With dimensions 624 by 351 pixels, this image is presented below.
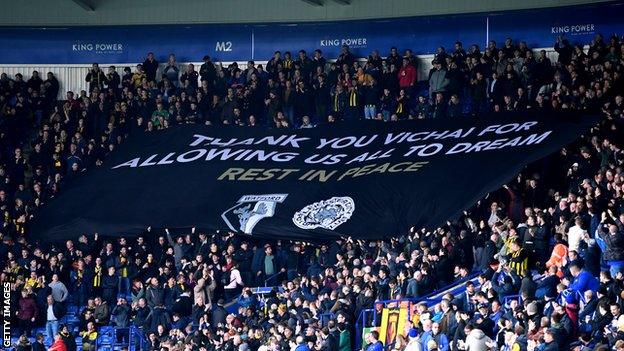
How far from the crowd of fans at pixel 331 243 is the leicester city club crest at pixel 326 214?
1.17 metres

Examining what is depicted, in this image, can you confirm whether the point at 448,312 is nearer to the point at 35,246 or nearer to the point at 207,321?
the point at 207,321

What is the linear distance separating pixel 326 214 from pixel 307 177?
67.7 inches

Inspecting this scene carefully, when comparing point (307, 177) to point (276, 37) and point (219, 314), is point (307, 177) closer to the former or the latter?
point (219, 314)

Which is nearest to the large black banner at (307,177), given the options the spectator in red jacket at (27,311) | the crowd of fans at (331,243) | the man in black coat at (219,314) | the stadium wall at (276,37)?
the crowd of fans at (331,243)

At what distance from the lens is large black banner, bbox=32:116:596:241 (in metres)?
25.0

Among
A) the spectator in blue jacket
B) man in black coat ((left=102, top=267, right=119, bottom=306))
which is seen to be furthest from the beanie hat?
man in black coat ((left=102, top=267, right=119, bottom=306))

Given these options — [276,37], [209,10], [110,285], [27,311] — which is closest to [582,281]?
[110,285]

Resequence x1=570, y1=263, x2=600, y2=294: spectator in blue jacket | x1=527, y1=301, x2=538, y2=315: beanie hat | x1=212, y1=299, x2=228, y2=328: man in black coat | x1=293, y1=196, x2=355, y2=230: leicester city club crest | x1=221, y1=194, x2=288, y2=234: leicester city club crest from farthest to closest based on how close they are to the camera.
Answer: x1=212, y1=299, x2=228, y2=328: man in black coat
x1=221, y1=194, x2=288, y2=234: leicester city club crest
x1=293, y1=196, x2=355, y2=230: leicester city club crest
x1=570, y1=263, x2=600, y2=294: spectator in blue jacket
x1=527, y1=301, x2=538, y2=315: beanie hat

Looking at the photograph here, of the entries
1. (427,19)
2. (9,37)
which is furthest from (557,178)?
(9,37)

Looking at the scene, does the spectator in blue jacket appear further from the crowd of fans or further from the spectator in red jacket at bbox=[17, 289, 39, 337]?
the spectator in red jacket at bbox=[17, 289, 39, 337]

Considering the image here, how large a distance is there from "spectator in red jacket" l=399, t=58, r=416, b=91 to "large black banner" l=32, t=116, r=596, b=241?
12.3 feet

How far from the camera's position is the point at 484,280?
23.2 m

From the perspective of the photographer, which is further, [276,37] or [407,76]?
[276,37]

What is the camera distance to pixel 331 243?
2747 centimetres
